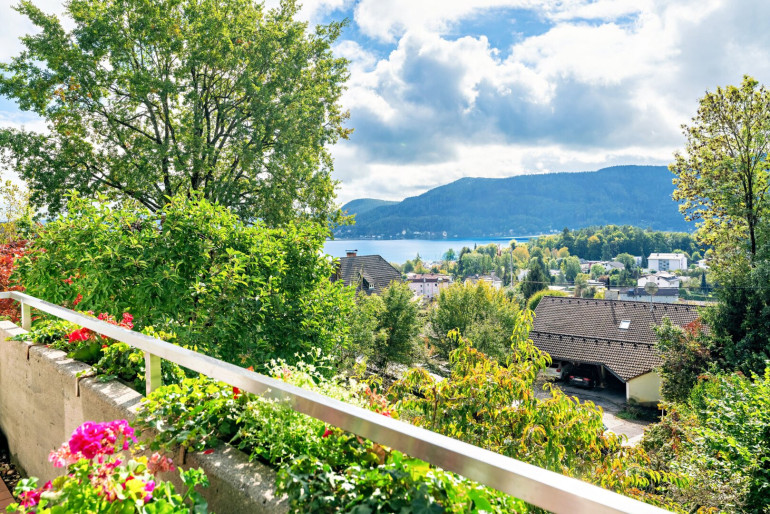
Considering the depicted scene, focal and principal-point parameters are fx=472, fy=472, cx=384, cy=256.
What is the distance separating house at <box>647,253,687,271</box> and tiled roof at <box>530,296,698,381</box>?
109 m

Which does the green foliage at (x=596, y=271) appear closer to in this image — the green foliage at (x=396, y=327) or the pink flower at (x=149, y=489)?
the green foliage at (x=396, y=327)

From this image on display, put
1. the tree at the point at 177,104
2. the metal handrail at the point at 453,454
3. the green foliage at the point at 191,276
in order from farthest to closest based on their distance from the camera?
1. the tree at the point at 177,104
2. the green foliage at the point at 191,276
3. the metal handrail at the point at 453,454

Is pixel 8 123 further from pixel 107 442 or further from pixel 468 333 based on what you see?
pixel 468 333

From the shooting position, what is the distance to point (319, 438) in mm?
1642

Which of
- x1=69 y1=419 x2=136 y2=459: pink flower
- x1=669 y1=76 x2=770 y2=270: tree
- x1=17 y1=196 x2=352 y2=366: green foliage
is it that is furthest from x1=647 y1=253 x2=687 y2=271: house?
x1=69 y1=419 x2=136 y2=459: pink flower

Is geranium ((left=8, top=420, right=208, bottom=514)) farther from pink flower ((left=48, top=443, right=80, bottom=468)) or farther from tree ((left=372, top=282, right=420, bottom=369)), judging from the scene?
tree ((left=372, top=282, right=420, bottom=369))

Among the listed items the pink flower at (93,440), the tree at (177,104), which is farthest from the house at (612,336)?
the pink flower at (93,440)

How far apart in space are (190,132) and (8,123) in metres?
4.39

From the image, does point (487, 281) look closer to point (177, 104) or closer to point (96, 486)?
point (177, 104)

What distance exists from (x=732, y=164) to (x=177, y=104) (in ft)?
60.5

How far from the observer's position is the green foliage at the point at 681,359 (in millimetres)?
15445

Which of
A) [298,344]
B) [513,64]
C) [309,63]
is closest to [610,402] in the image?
[513,64]

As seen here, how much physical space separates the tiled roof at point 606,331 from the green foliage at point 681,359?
930 cm

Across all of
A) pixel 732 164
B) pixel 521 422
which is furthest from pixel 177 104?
pixel 732 164
